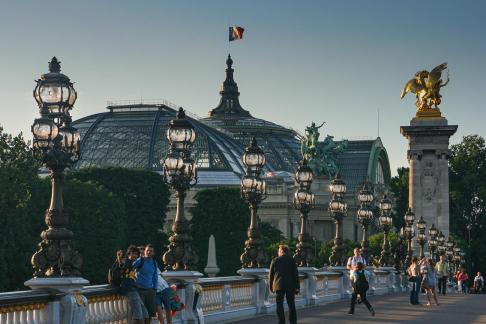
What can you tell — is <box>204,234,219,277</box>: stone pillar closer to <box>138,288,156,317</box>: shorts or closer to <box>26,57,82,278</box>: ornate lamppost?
<box>138,288,156,317</box>: shorts

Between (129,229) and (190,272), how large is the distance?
102601 millimetres

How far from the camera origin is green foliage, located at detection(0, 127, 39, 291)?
84375mm

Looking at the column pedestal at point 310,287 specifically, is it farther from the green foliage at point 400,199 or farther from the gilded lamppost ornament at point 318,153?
the gilded lamppost ornament at point 318,153

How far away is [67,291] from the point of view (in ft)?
78.9

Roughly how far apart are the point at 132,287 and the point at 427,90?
98259 millimetres

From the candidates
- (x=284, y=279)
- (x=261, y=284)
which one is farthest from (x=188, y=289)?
(x=261, y=284)

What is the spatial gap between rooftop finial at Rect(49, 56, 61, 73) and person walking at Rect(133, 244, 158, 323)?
13.8 feet

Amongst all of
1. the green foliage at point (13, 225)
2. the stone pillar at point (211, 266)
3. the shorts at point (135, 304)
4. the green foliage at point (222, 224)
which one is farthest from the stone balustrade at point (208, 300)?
the green foliage at point (222, 224)

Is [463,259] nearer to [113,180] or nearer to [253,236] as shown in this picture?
[113,180]

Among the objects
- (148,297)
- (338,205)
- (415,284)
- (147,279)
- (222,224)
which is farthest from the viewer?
(222,224)

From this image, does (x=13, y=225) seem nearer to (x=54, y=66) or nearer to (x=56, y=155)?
(x=54, y=66)

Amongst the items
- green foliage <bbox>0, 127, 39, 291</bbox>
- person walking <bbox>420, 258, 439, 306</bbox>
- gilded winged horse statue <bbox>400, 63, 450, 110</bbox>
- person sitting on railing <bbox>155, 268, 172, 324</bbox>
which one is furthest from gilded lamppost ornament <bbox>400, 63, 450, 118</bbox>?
person sitting on railing <bbox>155, 268, 172, 324</bbox>

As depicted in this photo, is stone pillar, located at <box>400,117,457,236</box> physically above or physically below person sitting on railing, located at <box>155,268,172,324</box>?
above

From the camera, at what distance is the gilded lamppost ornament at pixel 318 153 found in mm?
180750
